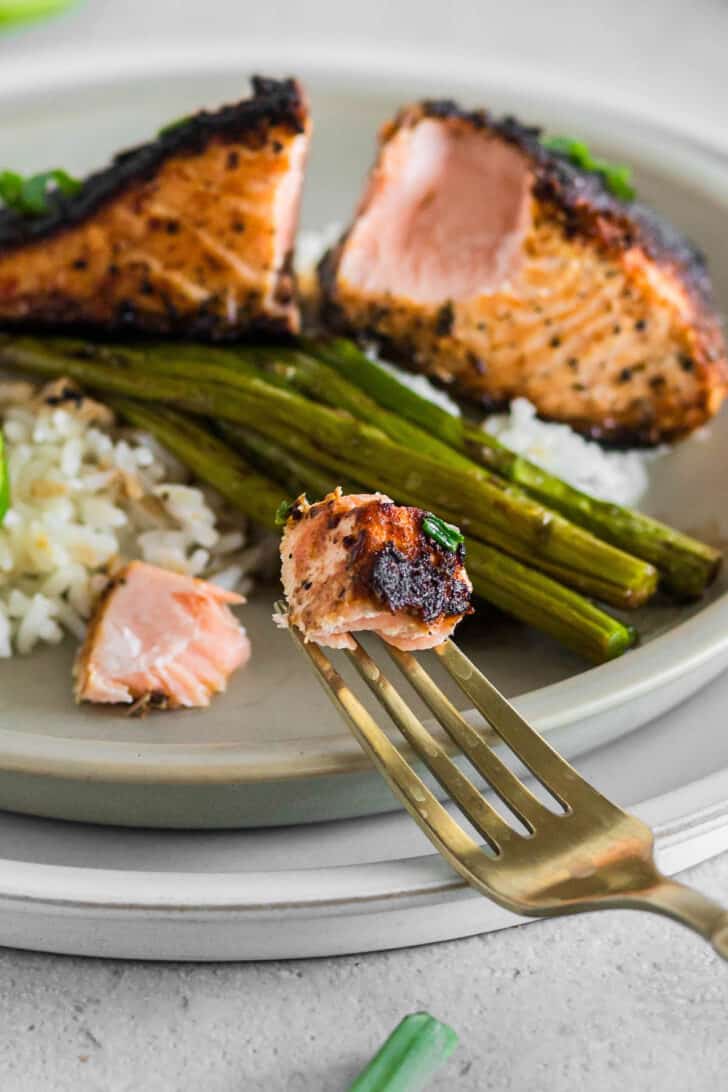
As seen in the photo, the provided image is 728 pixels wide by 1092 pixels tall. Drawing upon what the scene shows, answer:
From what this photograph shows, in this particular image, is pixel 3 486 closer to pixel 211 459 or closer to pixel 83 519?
pixel 83 519

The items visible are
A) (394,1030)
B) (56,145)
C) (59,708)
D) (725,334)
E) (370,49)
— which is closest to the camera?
(394,1030)

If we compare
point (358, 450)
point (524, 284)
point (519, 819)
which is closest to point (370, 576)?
point (519, 819)

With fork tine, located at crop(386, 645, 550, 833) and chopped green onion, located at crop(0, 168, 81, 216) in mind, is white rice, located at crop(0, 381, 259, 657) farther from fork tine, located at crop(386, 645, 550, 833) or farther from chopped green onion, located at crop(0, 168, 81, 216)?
fork tine, located at crop(386, 645, 550, 833)

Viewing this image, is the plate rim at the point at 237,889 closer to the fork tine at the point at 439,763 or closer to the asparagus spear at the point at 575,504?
the fork tine at the point at 439,763

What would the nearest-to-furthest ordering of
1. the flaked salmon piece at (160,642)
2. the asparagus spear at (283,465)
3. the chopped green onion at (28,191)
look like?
the flaked salmon piece at (160,642)
the asparagus spear at (283,465)
the chopped green onion at (28,191)

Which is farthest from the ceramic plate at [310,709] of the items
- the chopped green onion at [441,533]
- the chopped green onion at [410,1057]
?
the chopped green onion at [410,1057]

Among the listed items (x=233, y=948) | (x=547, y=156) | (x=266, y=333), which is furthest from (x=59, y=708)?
(x=547, y=156)

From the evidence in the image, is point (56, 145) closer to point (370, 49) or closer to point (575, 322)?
point (370, 49)
